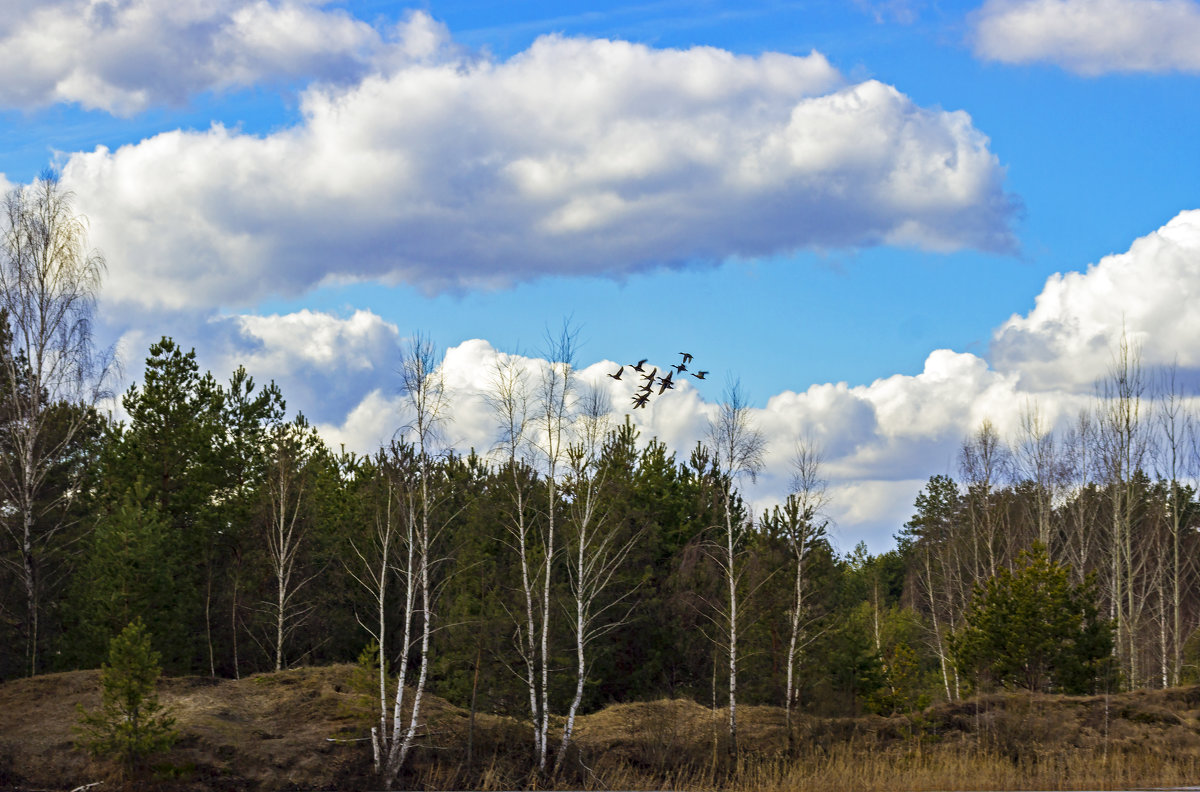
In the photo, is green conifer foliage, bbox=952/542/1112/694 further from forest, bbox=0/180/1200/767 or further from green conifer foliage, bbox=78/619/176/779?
green conifer foliage, bbox=78/619/176/779

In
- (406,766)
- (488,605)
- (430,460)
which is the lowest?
(406,766)

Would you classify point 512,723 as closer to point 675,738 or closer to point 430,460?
point 675,738

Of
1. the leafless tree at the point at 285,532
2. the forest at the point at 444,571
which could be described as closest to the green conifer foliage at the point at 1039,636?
the forest at the point at 444,571

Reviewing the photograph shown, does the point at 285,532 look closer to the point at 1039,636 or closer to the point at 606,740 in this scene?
the point at 606,740

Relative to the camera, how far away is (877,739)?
27.3 m

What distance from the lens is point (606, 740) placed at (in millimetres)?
26875

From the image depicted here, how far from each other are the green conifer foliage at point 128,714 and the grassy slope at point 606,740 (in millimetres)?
878

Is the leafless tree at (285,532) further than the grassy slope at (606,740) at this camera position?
Yes

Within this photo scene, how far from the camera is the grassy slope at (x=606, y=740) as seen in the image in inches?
927

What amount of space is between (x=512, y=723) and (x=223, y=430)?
16.7 meters

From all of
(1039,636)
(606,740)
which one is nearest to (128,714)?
(606,740)

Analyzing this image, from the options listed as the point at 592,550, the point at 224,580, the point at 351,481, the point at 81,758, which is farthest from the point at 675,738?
the point at 351,481

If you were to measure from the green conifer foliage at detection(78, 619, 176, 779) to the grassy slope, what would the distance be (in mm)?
878

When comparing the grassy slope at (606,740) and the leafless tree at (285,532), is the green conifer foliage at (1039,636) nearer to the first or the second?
the grassy slope at (606,740)
